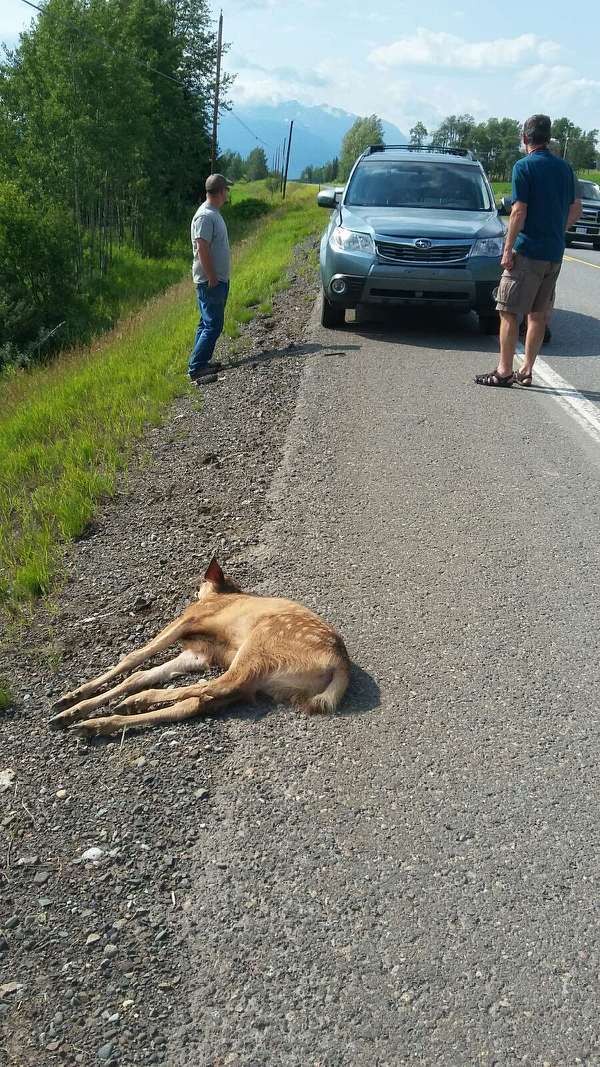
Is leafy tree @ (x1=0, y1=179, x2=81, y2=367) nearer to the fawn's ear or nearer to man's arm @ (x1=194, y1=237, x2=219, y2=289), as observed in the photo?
man's arm @ (x1=194, y1=237, x2=219, y2=289)

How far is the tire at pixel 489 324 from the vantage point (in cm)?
1065

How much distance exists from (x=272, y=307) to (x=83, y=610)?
367 inches

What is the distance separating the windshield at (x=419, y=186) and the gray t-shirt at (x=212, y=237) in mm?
2364

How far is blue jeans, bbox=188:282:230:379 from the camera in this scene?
926 cm

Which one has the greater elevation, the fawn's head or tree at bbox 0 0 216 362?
tree at bbox 0 0 216 362

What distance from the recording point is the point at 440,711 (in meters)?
3.39

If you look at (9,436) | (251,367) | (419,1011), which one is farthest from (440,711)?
(9,436)

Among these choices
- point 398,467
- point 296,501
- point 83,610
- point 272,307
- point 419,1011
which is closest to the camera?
point 419,1011

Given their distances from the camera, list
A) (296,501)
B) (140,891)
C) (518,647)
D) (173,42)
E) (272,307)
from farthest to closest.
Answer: (173,42) → (272,307) → (296,501) → (518,647) → (140,891)

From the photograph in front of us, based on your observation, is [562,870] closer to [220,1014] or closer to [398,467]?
[220,1014]

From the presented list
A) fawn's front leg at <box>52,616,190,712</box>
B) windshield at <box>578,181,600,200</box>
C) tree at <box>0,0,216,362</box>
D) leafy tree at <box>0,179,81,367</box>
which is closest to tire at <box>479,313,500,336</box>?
fawn's front leg at <box>52,616,190,712</box>

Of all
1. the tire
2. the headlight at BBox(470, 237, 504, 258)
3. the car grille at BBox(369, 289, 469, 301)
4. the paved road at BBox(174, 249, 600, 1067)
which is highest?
the headlight at BBox(470, 237, 504, 258)

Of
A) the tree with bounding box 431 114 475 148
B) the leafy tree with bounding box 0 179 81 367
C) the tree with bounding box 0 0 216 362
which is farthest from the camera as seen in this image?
the tree with bounding box 431 114 475 148

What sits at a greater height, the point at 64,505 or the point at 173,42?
the point at 173,42
